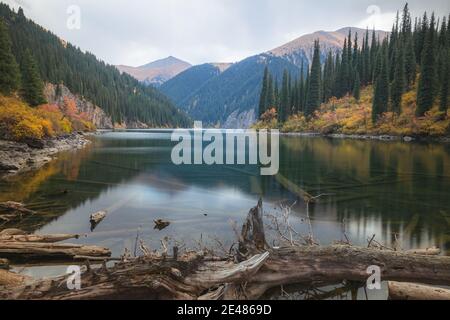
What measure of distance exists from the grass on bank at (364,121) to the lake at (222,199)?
42.6m

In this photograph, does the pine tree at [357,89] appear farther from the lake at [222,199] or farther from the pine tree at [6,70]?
the pine tree at [6,70]

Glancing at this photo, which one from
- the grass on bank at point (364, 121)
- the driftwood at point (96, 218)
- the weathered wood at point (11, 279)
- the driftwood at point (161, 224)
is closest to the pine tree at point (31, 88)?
the driftwood at point (96, 218)

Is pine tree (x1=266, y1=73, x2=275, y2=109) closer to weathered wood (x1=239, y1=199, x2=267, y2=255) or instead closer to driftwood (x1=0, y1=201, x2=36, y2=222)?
driftwood (x1=0, y1=201, x2=36, y2=222)

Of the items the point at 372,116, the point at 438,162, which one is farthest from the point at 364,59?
the point at 438,162

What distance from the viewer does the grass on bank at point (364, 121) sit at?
7206cm

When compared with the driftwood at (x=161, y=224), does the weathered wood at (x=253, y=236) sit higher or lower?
higher

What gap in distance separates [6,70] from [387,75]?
90.5 metres

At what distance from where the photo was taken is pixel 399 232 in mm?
15094

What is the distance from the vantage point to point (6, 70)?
5097 cm

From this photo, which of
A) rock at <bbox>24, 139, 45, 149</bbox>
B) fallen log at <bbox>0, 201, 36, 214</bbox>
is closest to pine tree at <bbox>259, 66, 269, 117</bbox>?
rock at <bbox>24, 139, 45, 149</bbox>

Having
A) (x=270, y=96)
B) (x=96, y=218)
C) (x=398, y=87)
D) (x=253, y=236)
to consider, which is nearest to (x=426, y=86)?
(x=398, y=87)

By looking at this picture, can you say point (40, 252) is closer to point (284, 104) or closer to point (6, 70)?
point (6, 70)
